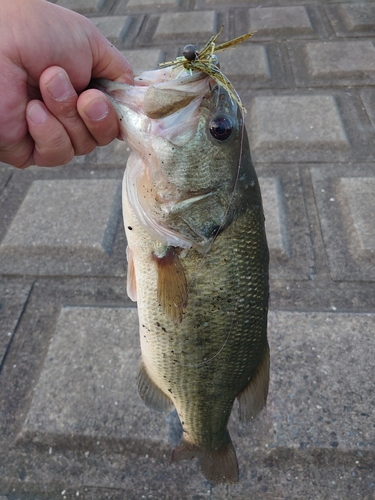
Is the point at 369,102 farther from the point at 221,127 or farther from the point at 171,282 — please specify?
the point at 171,282

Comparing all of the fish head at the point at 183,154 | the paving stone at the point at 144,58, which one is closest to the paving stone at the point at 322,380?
the fish head at the point at 183,154

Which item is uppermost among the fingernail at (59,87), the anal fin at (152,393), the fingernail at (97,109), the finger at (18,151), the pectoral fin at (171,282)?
the fingernail at (59,87)

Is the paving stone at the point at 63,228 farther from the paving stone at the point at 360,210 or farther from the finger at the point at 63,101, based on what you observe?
the paving stone at the point at 360,210

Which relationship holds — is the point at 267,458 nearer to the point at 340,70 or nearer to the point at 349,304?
the point at 349,304

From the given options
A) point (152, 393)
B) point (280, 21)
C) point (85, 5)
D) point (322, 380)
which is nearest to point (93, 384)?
point (152, 393)

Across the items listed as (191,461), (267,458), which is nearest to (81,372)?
(191,461)
